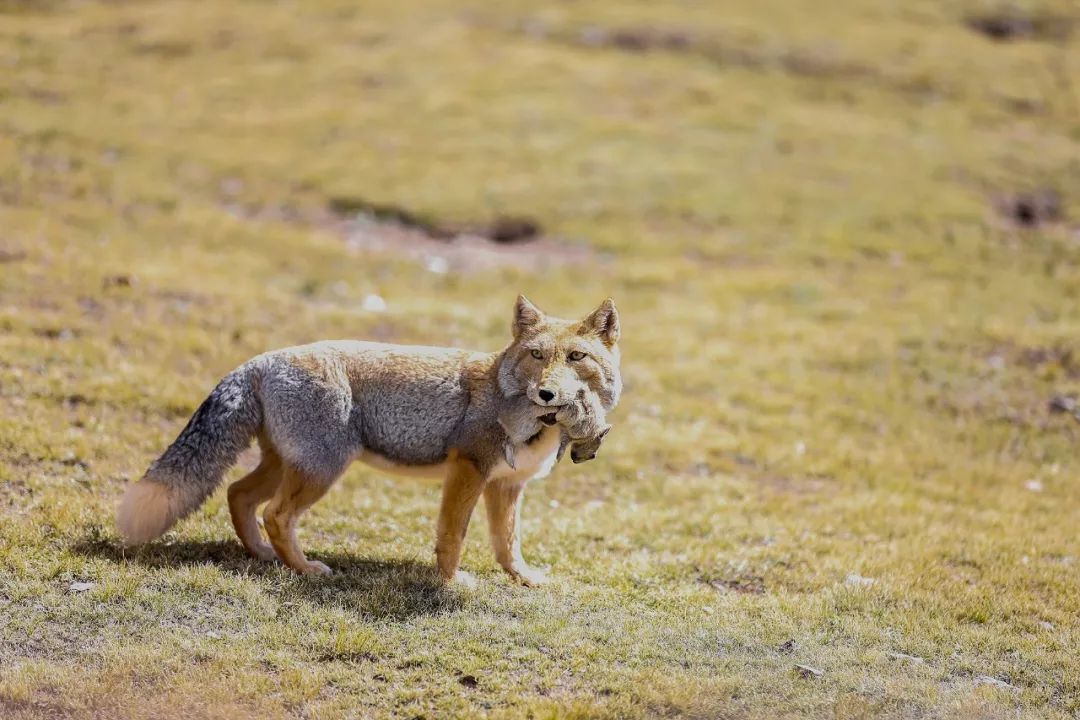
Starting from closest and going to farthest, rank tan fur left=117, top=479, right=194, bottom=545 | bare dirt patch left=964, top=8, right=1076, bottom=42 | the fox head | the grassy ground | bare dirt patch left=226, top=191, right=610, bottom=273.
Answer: the grassy ground < tan fur left=117, top=479, right=194, bottom=545 < the fox head < bare dirt patch left=226, top=191, right=610, bottom=273 < bare dirt patch left=964, top=8, right=1076, bottom=42

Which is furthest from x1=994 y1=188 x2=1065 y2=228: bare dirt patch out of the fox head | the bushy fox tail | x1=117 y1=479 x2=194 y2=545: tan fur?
x1=117 y1=479 x2=194 y2=545: tan fur

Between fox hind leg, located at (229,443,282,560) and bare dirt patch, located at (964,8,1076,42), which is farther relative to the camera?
bare dirt patch, located at (964,8,1076,42)

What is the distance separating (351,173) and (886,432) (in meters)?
19.5

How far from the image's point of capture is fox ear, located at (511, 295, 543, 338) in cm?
1088

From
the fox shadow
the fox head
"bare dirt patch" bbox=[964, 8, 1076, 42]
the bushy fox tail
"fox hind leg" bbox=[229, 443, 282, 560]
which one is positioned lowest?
the fox shadow

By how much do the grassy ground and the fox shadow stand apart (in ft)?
0.19

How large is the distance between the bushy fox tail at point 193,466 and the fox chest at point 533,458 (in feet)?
8.07

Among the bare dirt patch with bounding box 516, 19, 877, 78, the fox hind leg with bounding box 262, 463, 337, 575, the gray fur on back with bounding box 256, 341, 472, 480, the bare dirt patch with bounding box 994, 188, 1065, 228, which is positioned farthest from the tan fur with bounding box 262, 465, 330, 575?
the bare dirt patch with bounding box 516, 19, 877, 78

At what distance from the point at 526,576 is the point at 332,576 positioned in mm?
2058

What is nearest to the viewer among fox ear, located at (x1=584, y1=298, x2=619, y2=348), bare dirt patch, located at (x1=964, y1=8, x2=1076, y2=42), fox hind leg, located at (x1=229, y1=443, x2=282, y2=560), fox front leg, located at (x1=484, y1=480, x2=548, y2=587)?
fox ear, located at (x1=584, y1=298, x2=619, y2=348)

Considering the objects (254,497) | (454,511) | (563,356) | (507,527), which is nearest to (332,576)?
(254,497)

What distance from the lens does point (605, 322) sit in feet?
35.7

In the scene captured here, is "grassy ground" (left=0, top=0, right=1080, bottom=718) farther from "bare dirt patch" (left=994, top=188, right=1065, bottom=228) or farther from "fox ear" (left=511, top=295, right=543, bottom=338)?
"fox ear" (left=511, top=295, right=543, bottom=338)

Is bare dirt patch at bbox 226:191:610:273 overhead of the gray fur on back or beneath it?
beneath
